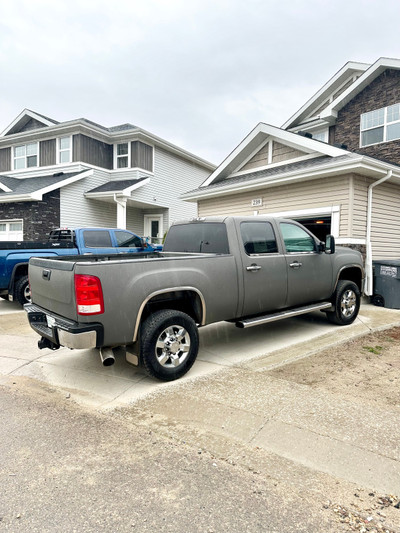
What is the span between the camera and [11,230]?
16.2 meters

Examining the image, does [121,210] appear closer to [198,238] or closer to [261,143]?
[261,143]

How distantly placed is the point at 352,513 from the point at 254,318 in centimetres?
298

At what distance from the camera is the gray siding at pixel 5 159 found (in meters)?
19.6

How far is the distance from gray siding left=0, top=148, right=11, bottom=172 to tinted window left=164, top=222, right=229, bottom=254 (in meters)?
17.8

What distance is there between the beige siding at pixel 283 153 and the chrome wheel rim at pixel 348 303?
550 cm

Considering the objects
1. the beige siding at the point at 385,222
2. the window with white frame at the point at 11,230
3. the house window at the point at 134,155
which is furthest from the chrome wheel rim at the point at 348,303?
the window with white frame at the point at 11,230

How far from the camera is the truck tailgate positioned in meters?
3.52

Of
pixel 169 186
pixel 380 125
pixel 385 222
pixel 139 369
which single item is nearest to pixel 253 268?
A: pixel 139 369

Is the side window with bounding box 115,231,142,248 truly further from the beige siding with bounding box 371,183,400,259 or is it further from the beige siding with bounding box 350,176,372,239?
the beige siding with bounding box 371,183,400,259

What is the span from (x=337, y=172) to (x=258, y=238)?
471cm

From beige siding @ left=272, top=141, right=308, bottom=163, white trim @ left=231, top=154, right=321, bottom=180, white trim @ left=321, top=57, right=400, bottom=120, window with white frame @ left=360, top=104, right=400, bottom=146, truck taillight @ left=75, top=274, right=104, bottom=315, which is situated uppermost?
white trim @ left=321, top=57, right=400, bottom=120

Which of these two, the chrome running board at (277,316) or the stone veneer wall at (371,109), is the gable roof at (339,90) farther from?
the chrome running board at (277,316)

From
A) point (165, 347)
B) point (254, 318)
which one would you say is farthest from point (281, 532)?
point (254, 318)

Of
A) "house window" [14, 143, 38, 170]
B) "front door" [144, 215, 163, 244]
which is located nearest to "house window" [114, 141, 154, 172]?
"front door" [144, 215, 163, 244]
